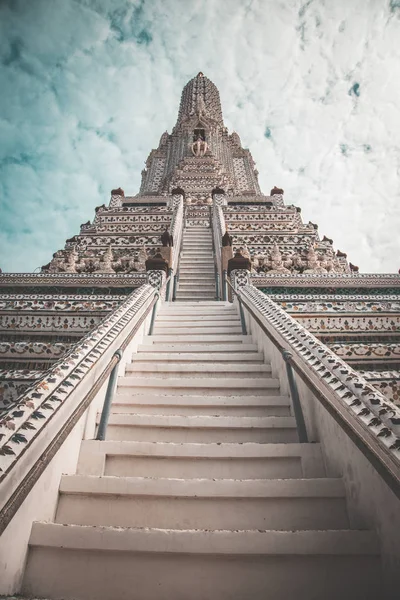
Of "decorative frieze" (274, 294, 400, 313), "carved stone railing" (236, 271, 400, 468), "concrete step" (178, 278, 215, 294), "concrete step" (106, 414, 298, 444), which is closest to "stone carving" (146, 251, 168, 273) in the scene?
"concrete step" (178, 278, 215, 294)

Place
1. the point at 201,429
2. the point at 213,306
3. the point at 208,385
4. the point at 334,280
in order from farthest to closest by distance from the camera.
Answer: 1. the point at 213,306
2. the point at 334,280
3. the point at 208,385
4. the point at 201,429

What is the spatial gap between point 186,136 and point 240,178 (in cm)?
460

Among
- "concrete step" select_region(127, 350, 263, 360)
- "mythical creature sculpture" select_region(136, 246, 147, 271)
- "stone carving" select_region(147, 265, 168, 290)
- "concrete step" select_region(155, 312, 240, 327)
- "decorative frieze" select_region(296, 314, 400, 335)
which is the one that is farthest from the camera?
"mythical creature sculpture" select_region(136, 246, 147, 271)

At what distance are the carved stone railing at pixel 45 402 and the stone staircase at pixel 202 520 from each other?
1.38 ft

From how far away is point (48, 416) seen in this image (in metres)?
1.50

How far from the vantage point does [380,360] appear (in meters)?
3.68

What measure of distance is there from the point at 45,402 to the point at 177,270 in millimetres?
6559

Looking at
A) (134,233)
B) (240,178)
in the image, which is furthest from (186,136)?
(134,233)

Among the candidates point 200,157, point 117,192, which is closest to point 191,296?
point 117,192

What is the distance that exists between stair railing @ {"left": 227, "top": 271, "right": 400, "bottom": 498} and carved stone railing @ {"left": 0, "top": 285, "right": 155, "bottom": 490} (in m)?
1.31

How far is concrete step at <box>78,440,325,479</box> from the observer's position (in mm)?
1885

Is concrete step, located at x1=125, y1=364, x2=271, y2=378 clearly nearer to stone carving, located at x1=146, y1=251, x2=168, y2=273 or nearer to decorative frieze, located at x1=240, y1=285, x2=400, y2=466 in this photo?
decorative frieze, located at x1=240, y1=285, x2=400, y2=466

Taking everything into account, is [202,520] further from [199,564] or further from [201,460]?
[201,460]

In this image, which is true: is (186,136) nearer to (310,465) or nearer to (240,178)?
(240,178)
